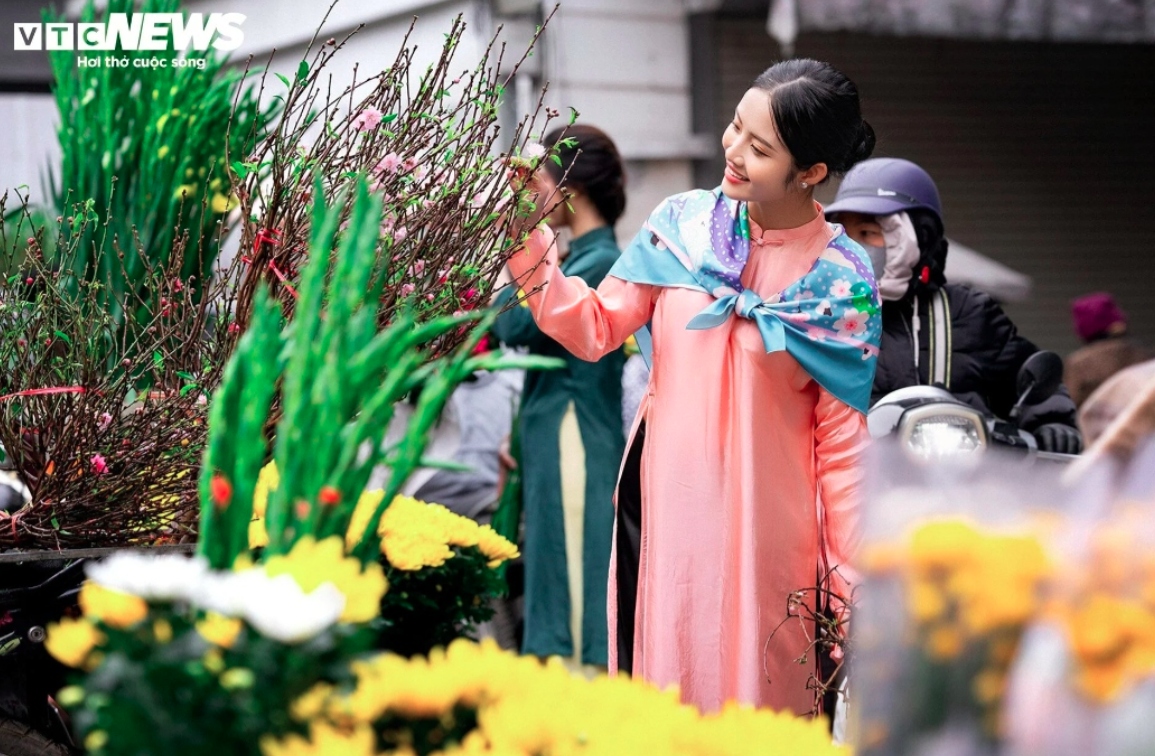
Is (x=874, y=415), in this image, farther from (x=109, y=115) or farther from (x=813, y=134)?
(x=109, y=115)

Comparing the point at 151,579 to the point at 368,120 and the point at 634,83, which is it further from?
the point at 634,83

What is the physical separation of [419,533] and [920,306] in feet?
6.18

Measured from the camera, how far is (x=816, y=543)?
2.80m

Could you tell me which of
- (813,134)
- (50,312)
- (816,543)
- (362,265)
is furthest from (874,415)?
(362,265)

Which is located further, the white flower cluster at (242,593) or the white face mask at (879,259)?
the white face mask at (879,259)

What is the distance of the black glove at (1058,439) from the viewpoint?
11.8 ft

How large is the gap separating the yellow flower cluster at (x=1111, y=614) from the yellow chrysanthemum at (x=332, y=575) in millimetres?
564

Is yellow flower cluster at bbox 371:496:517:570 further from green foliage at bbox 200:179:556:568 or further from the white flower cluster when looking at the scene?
the white flower cluster

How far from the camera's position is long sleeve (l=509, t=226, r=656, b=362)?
8.75 feet

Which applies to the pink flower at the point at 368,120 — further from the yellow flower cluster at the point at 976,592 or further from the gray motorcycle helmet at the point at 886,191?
the gray motorcycle helmet at the point at 886,191

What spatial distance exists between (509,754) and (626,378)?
347 centimetres

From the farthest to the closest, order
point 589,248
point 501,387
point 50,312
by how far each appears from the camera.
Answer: point 501,387, point 589,248, point 50,312

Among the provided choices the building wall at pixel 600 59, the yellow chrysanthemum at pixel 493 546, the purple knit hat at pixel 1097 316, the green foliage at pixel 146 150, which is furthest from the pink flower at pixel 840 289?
the purple knit hat at pixel 1097 316

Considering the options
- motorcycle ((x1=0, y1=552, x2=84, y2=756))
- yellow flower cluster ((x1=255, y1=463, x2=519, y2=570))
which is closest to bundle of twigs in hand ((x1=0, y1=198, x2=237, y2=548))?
motorcycle ((x1=0, y1=552, x2=84, y2=756))
